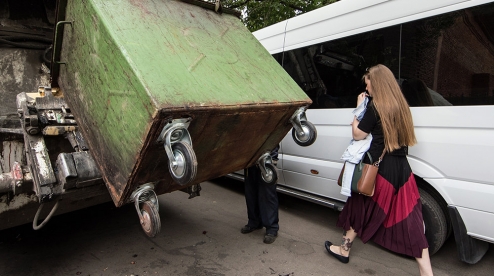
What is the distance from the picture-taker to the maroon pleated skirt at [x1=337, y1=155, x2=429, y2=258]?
243 cm

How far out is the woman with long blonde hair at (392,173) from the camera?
2.41 m

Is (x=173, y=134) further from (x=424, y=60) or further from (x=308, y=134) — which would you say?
(x=424, y=60)

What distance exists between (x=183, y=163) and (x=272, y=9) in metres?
6.63

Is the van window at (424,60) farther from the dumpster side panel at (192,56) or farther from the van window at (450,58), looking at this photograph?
the dumpster side panel at (192,56)

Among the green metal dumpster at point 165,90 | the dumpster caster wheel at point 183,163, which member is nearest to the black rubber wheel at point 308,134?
the green metal dumpster at point 165,90

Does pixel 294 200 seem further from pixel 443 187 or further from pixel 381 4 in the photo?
pixel 381 4

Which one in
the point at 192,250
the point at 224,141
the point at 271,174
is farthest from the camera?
the point at 192,250

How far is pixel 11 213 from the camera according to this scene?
2.41m

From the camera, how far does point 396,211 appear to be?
98.1 inches

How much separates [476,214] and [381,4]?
6.06 feet

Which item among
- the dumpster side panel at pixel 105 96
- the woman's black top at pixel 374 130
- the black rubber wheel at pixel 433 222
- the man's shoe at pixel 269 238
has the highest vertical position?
the dumpster side panel at pixel 105 96

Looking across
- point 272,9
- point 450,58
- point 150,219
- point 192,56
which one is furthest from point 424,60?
point 272,9

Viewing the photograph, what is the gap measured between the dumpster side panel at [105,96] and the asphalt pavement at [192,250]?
1151 mm

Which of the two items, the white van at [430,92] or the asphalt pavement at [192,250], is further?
the asphalt pavement at [192,250]
